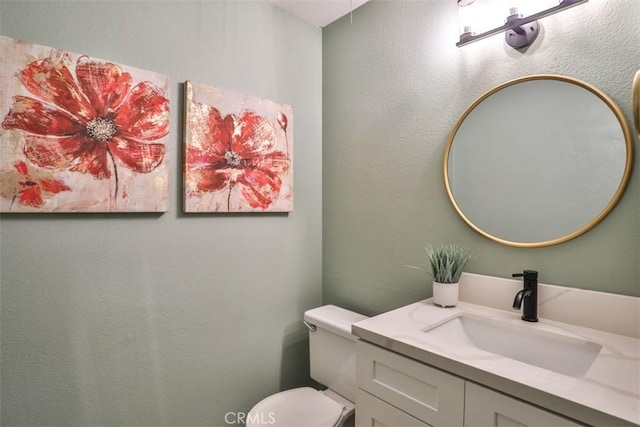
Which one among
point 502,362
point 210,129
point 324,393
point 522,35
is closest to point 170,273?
point 210,129

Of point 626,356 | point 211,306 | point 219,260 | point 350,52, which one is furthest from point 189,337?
point 350,52

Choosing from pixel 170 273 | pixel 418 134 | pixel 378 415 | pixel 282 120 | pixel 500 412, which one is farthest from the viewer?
pixel 282 120

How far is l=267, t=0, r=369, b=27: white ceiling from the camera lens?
67.6 inches

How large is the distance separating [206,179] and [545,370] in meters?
1.37

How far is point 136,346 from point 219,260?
47 centimetres

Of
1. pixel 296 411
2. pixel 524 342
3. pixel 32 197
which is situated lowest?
pixel 296 411

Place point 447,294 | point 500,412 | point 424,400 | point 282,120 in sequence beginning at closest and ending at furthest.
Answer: point 500,412
point 424,400
point 447,294
point 282,120

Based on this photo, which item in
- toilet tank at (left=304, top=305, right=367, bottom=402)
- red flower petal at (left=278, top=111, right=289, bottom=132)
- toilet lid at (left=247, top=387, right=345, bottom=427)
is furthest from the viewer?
red flower petal at (left=278, top=111, right=289, bottom=132)

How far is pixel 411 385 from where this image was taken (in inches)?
37.2

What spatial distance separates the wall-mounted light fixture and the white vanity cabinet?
117cm

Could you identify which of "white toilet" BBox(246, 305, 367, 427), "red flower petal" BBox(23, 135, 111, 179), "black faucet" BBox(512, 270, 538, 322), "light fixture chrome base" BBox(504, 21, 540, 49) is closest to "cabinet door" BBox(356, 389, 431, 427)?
"white toilet" BBox(246, 305, 367, 427)

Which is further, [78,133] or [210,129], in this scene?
[210,129]

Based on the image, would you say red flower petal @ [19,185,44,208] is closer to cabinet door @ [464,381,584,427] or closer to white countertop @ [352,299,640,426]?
white countertop @ [352,299,640,426]

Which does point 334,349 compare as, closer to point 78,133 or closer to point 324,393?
point 324,393
